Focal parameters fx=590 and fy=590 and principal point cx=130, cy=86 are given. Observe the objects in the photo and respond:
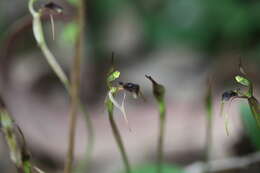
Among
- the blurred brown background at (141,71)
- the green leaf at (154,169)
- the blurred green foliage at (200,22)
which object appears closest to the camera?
the green leaf at (154,169)

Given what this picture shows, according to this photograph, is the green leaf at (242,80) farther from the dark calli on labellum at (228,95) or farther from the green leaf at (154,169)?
the green leaf at (154,169)

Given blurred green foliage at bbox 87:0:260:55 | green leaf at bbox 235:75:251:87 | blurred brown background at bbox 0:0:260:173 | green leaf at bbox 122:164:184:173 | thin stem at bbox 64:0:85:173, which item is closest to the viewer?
green leaf at bbox 235:75:251:87

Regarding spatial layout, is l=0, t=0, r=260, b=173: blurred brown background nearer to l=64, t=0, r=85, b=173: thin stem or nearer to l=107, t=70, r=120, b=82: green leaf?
l=64, t=0, r=85, b=173: thin stem

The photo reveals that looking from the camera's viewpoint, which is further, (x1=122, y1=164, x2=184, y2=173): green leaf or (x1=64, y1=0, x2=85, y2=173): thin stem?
(x1=122, y1=164, x2=184, y2=173): green leaf

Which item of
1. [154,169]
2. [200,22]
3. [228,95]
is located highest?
[200,22]

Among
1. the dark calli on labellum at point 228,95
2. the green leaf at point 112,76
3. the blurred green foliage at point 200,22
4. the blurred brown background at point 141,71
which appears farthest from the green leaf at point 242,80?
the blurred green foliage at point 200,22

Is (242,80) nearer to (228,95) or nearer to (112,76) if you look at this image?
(228,95)

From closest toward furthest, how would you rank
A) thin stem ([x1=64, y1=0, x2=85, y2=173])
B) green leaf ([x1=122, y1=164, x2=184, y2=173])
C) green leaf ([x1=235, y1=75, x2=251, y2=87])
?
green leaf ([x1=235, y1=75, x2=251, y2=87]) → thin stem ([x1=64, y1=0, x2=85, y2=173]) → green leaf ([x1=122, y1=164, x2=184, y2=173])

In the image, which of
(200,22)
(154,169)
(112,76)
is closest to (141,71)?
(200,22)

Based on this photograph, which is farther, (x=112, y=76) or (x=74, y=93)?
(x=74, y=93)

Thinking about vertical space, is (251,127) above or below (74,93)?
below

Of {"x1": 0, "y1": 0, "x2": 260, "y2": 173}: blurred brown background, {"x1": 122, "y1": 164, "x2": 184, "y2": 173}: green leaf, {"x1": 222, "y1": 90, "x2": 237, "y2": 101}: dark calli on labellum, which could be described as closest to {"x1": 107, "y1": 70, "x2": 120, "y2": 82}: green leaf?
{"x1": 222, "y1": 90, "x2": 237, "y2": 101}: dark calli on labellum

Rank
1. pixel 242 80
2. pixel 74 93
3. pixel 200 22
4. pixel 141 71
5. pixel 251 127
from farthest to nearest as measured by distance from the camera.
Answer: pixel 141 71 → pixel 200 22 → pixel 251 127 → pixel 74 93 → pixel 242 80
